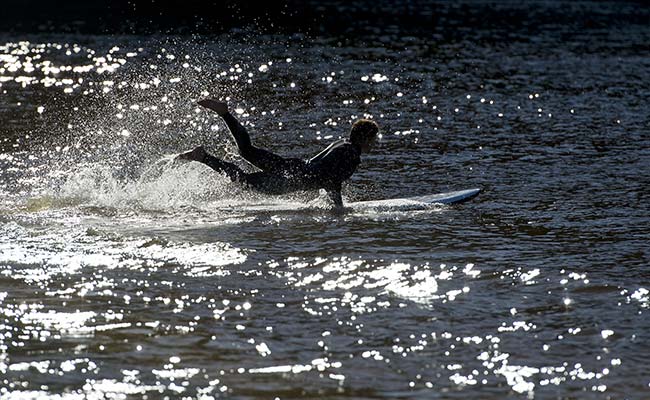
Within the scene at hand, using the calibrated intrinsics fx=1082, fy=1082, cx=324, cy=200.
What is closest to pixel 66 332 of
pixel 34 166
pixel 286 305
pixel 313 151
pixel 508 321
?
pixel 286 305

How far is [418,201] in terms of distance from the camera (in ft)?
52.4

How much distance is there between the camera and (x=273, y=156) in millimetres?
15461

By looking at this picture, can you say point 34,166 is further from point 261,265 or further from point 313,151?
point 261,265

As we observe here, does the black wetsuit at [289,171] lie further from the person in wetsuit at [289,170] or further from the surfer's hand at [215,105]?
the surfer's hand at [215,105]

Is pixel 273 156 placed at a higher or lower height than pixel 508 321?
higher

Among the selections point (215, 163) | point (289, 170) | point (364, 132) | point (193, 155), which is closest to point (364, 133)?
point (364, 132)

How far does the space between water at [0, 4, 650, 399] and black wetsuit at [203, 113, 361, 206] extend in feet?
1.37

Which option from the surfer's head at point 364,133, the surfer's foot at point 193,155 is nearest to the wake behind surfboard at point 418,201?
the surfer's head at point 364,133

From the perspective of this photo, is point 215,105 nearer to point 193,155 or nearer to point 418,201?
point 193,155

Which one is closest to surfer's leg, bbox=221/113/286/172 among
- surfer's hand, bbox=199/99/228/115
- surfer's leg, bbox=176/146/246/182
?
surfer's hand, bbox=199/99/228/115

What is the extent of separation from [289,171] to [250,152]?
0.64m

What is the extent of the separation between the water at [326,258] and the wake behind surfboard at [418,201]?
0.66ft

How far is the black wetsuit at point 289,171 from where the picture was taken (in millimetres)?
15312

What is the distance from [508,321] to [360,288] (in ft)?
5.57
